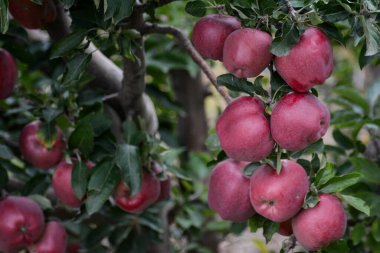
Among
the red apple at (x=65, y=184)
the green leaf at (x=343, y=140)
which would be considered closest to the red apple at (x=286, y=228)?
the red apple at (x=65, y=184)

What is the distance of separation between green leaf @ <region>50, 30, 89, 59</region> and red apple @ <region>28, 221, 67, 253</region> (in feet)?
1.23

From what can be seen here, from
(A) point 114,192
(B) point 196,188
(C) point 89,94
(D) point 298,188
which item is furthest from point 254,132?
(B) point 196,188

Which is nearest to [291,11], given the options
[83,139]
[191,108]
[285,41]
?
[285,41]

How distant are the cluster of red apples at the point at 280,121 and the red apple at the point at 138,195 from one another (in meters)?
0.25

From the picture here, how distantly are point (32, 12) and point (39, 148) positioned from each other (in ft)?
0.94

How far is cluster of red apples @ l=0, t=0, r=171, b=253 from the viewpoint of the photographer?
1.10 metres

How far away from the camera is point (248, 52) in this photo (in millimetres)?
795

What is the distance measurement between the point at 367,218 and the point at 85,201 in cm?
58

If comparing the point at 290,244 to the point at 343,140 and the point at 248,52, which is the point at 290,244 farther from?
the point at 343,140

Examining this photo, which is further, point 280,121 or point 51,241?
point 51,241

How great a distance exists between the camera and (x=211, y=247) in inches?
76.7

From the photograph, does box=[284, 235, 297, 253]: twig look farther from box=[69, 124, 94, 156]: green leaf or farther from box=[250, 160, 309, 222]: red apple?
box=[69, 124, 94, 156]: green leaf

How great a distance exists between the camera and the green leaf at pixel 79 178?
108 cm

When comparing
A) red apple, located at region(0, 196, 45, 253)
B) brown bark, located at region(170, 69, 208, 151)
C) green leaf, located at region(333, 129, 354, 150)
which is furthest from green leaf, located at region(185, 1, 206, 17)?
brown bark, located at region(170, 69, 208, 151)
